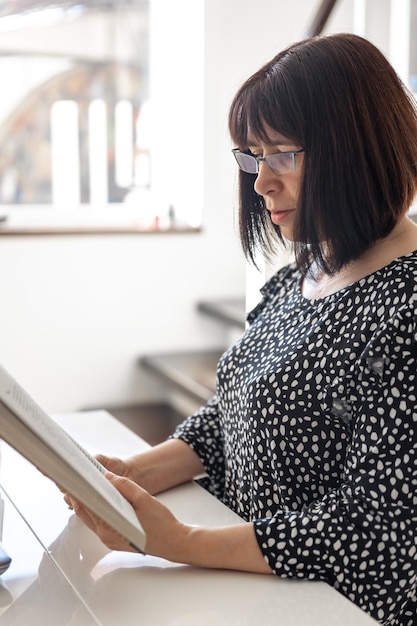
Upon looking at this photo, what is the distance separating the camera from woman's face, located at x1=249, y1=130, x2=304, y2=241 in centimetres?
128

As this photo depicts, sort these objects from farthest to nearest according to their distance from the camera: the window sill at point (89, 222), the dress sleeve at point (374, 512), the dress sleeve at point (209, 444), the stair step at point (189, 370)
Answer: the window sill at point (89, 222) < the stair step at point (189, 370) < the dress sleeve at point (209, 444) < the dress sleeve at point (374, 512)

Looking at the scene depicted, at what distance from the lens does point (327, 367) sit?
4.03ft

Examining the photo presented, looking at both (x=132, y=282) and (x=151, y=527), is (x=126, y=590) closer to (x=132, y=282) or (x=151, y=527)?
(x=151, y=527)

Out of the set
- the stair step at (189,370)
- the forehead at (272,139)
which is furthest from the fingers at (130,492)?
the stair step at (189,370)

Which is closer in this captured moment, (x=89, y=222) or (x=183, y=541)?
(x=183, y=541)

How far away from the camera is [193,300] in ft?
12.5

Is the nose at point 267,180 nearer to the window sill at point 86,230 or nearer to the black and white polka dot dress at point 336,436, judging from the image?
the black and white polka dot dress at point 336,436

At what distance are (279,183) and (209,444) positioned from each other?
0.50 metres

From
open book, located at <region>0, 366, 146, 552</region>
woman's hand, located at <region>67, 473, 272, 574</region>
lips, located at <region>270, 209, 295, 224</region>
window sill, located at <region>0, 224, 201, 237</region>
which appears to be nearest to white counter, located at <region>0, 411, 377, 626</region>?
woman's hand, located at <region>67, 473, 272, 574</region>

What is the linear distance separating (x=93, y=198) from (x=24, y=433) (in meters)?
3.18

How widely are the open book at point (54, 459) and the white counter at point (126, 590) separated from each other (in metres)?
0.12

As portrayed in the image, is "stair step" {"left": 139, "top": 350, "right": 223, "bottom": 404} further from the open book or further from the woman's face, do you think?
the open book

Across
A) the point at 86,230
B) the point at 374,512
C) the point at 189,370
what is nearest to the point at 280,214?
the point at 374,512

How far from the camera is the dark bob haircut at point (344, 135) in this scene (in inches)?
48.1
